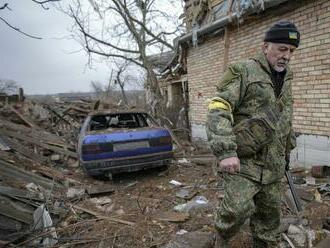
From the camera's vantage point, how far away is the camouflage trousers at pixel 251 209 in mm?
2814

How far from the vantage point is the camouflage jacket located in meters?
2.79

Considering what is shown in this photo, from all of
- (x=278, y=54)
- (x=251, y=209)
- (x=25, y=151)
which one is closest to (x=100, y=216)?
(x=251, y=209)

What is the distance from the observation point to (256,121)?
2852 mm

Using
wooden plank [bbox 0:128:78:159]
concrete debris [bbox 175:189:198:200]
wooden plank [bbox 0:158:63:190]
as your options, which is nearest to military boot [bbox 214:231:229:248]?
concrete debris [bbox 175:189:198:200]

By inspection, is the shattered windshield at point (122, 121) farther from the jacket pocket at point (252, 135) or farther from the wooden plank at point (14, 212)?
the jacket pocket at point (252, 135)

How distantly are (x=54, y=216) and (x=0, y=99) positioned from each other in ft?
40.2

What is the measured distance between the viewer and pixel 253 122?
286 cm

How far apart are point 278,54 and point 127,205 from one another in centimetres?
377

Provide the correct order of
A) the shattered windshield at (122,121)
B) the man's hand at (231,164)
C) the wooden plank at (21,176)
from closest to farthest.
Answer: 1. the man's hand at (231,164)
2. the wooden plank at (21,176)
3. the shattered windshield at (122,121)

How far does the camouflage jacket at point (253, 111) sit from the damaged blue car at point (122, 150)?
411cm

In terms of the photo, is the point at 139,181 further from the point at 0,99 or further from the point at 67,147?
the point at 0,99

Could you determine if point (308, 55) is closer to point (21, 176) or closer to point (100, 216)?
point (100, 216)

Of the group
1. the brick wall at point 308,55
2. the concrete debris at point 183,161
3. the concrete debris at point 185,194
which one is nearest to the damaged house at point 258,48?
the brick wall at point 308,55

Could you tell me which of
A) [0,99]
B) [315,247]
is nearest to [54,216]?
[315,247]
